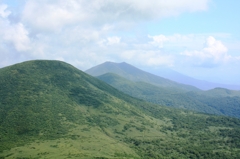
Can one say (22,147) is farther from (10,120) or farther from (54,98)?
(54,98)

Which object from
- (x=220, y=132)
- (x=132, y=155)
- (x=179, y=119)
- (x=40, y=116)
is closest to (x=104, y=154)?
(x=132, y=155)

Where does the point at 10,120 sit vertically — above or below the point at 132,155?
above

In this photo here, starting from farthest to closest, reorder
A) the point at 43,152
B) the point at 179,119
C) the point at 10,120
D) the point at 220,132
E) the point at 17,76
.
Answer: the point at 179,119
the point at 17,76
the point at 220,132
the point at 10,120
the point at 43,152

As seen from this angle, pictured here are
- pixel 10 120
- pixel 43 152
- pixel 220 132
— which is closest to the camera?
pixel 43 152

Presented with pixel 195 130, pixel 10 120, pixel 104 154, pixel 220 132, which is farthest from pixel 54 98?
pixel 220 132

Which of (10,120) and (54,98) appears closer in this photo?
(10,120)

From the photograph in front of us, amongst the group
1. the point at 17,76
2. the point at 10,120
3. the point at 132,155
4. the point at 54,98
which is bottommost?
the point at 132,155
